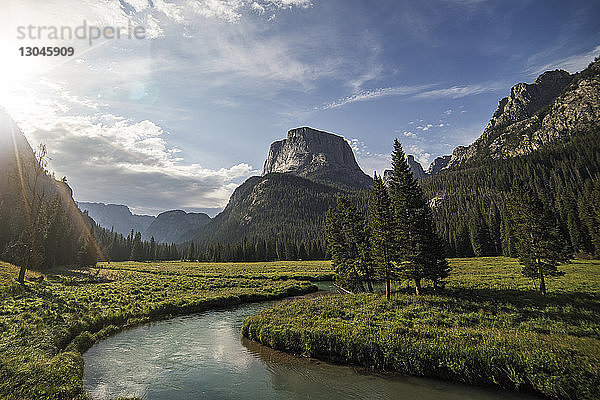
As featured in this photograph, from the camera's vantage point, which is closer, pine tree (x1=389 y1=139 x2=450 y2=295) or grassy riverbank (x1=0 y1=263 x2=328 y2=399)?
grassy riverbank (x1=0 y1=263 x2=328 y2=399)

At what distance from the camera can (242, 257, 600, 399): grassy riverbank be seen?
15484mm

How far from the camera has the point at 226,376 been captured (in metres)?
18.5

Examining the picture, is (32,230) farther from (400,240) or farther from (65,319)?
(400,240)

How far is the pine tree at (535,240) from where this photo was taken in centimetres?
3325

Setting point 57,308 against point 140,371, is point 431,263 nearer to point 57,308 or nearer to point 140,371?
point 140,371

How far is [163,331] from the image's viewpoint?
28734 millimetres

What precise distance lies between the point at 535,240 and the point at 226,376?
39.4 m

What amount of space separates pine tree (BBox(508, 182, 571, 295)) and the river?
25474mm

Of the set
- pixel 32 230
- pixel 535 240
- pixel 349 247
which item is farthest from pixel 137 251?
pixel 535 240

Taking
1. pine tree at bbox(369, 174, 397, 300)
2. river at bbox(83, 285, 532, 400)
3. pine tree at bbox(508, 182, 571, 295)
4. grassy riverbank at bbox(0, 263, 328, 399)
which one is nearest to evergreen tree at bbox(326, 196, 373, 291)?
pine tree at bbox(369, 174, 397, 300)

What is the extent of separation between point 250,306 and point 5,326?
27.3 m

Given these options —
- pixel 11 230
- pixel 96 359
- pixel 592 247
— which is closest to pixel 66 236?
pixel 11 230

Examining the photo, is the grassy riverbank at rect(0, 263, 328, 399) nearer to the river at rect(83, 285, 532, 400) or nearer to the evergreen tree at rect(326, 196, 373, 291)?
the river at rect(83, 285, 532, 400)

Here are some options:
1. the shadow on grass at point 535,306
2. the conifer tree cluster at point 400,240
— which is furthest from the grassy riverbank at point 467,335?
the conifer tree cluster at point 400,240
